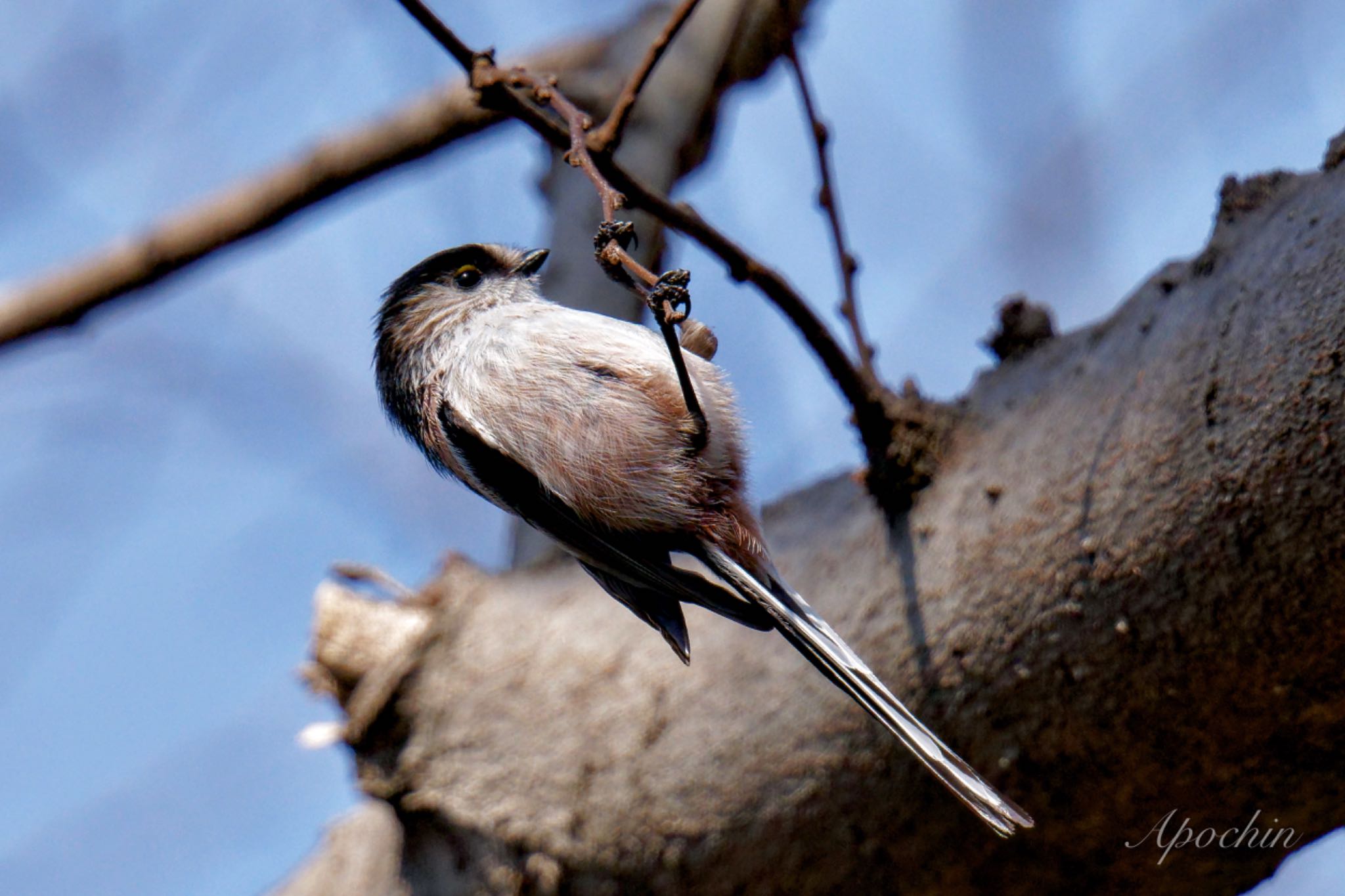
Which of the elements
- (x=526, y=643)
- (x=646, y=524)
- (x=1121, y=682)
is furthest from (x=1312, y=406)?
(x=526, y=643)

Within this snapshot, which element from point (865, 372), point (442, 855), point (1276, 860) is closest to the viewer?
point (1276, 860)

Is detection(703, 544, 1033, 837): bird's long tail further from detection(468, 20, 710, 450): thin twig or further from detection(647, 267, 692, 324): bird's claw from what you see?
detection(647, 267, 692, 324): bird's claw

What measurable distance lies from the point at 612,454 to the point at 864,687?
30.4 inches

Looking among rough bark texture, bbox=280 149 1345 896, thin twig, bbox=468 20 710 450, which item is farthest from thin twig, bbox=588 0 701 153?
rough bark texture, bbox=280 149 1345 896

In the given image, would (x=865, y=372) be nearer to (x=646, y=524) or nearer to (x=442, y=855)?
(x=646, y=524)

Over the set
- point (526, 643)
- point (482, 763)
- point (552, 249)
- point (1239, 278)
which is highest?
point (552, 249)

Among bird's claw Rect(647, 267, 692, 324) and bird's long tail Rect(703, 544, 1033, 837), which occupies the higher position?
bird's claw Rect(647, 267, 692, 324)

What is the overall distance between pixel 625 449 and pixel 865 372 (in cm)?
51

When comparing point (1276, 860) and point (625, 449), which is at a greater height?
point (625, 449)

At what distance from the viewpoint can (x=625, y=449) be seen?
7.80 feet

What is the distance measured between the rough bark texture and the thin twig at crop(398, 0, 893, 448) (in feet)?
0.65
